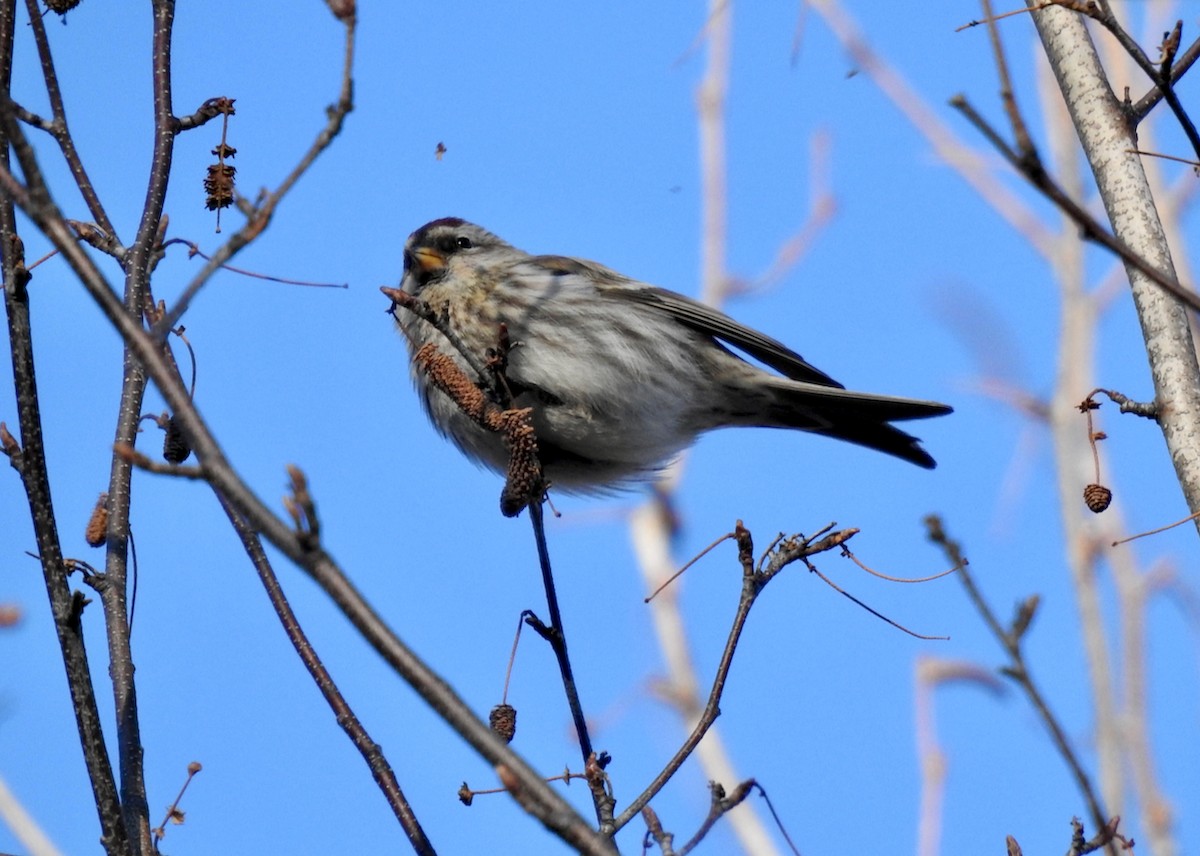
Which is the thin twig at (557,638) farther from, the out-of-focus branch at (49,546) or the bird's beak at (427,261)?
the bird's beak at (427,261)

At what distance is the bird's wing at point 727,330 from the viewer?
5586 mm

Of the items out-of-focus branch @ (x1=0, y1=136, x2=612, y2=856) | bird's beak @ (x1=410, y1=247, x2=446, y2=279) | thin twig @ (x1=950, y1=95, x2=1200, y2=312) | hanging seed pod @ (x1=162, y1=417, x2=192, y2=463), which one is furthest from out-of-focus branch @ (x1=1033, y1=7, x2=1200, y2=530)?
A: bird's beak @ (x1=410, y1=247, x2=446, y2=279)

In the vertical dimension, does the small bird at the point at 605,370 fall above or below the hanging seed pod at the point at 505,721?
above

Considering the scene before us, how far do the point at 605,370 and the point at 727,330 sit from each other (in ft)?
2.12

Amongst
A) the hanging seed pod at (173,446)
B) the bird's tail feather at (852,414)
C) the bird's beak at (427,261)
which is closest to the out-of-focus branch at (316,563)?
the hanging seed pod at (173,446)

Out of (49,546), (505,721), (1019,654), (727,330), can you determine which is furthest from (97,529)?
(727,330)

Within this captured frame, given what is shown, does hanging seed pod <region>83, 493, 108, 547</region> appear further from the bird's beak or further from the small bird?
the bird's beak

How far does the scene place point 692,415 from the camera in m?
5.69

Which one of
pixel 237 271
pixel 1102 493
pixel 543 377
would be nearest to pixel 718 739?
pixel 543 377

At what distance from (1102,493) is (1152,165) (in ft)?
17.3

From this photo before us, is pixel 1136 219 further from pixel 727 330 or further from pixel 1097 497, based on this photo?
pixel 727 330

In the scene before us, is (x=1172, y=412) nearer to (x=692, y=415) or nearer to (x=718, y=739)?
(x=692, y=415)

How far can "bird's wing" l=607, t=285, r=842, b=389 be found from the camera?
5.59 meters

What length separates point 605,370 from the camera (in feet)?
17.3
